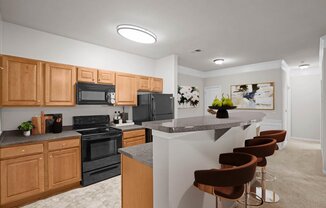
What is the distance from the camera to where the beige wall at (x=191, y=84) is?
577 cm

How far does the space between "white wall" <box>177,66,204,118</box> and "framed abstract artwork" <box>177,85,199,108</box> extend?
153 mm

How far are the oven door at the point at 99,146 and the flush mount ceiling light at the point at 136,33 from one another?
1907 mm

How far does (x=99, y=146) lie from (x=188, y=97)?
389 centimetres

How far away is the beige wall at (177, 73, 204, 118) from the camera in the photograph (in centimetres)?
577

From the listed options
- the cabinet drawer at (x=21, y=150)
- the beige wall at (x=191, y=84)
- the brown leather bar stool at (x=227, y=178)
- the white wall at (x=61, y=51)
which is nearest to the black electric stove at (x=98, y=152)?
the cabinet drawer at (x=21, y=150)

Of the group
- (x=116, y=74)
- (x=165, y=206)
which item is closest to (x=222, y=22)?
(x=116, y=74)

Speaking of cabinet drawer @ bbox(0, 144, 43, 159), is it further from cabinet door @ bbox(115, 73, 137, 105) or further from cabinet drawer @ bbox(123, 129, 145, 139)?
cabinet door @ bbox(115, 73, 137, 105)

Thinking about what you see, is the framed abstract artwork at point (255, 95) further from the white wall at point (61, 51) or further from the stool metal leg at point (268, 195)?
the white wall at point (61, 51)

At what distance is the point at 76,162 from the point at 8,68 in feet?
5.93

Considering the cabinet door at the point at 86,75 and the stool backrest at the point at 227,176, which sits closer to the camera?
the stool backrest at the point at 227,176

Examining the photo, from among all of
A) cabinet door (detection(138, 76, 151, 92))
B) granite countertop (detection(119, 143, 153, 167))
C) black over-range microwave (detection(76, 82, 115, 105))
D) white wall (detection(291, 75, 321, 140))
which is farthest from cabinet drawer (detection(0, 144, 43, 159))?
white wall (detection(291, 75, 321, 140))

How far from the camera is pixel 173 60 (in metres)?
4.30

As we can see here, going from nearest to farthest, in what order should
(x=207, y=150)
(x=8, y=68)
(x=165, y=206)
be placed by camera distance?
(x=165, y=206) < (x=207, y=150) < (x=8, y=68)

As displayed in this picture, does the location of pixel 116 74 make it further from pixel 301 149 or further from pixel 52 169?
pixel 301 149
